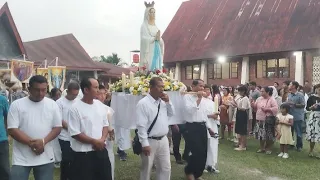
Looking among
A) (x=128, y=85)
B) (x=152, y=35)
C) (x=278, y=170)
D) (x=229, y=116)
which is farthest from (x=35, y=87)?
(x=229, y=116)

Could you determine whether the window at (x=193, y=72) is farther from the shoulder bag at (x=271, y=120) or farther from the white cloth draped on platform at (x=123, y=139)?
the white cloth draped on platform at (x=123, y=139)

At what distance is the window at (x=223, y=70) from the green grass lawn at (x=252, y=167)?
16197 millimetres

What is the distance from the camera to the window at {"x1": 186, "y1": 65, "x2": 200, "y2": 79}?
27.5 m

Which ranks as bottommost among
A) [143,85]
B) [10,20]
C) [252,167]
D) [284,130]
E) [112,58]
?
[252,167]

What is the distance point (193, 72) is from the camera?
91.7 feet

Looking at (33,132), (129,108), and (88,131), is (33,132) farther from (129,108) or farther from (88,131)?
(129,108)

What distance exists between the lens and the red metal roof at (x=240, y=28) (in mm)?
21031

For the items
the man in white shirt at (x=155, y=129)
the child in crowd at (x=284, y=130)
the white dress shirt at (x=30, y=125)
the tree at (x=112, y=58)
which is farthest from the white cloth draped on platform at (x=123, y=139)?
the tree at (x=112, y=58)

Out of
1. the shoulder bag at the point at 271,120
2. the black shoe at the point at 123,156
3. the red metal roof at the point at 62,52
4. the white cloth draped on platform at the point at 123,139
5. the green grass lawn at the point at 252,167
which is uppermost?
the red metal roof at the point at 62,52

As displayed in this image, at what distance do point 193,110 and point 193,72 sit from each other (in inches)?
864

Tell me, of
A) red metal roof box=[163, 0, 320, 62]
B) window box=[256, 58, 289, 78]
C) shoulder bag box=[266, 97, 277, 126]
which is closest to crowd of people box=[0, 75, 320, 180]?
shoulder bag box=[266, 97, 277, 126]

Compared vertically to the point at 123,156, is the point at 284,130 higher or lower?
higher

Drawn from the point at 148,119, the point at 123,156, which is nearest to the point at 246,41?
the point at 123,156

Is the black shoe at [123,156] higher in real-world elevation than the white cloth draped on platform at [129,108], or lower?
lower
